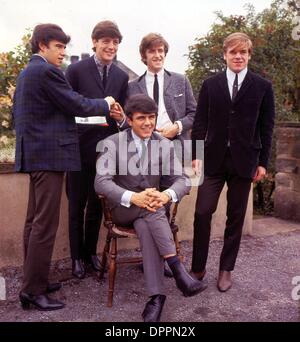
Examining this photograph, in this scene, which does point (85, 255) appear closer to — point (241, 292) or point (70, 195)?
point (70, 195)

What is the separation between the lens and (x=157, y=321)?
303 centimetres

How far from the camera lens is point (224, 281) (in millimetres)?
3758

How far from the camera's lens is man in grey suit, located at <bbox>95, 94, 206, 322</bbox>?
311 centimetres

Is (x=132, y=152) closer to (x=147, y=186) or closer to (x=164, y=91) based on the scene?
(x=147, y=186)

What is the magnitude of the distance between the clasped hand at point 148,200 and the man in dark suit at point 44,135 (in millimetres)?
492

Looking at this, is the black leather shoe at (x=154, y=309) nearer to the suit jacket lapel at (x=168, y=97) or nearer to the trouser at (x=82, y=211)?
the trouser at (x=82, y=211)

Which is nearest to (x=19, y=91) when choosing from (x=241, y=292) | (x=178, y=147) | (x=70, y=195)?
(x=70, y=195)

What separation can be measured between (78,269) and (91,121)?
1237mm

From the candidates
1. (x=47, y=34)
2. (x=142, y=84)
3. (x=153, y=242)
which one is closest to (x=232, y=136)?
(x=142, y=84)

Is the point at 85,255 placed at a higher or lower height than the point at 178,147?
lower

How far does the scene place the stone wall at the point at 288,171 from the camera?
19.1ft

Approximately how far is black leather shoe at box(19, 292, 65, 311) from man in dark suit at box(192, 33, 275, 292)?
48.2 inches

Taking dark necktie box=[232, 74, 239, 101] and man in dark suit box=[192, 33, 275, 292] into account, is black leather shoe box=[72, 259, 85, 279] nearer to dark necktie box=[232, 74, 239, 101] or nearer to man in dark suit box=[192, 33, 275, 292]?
man in dark suit box=[192, 33, 275, 292]
